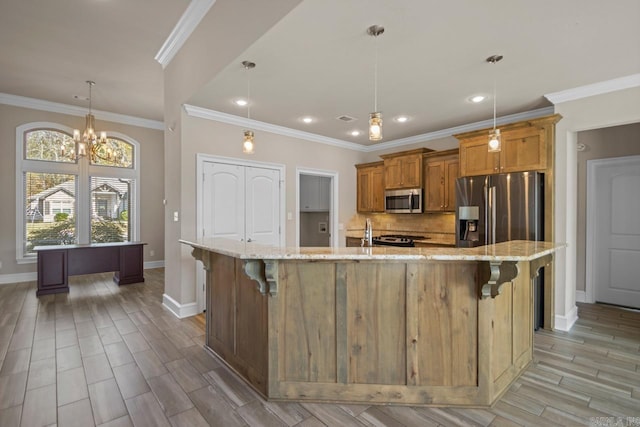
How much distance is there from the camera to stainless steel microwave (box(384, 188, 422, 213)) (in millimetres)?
5428

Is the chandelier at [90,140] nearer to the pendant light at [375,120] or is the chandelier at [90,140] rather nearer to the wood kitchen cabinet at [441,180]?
the pendant light at [375,120]

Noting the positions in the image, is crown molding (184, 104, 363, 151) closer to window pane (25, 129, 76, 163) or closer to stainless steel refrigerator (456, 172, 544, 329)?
stainless steel refrigerator (456, 172, 544, 329)

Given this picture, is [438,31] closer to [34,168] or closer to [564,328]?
[564,328]

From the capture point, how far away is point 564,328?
3676mm

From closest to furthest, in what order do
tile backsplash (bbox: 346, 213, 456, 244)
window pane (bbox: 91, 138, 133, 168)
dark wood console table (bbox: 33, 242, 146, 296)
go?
dark wood console table (bbox: 33, 242, 146, 296)
tile backsplash (bbox: 346, 213, 456, 244)
window pane (bbox: 91, 138, 133, 168)

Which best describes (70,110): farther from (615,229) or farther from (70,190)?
(615,229)

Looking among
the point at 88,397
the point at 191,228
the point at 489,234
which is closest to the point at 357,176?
the point at 489,234

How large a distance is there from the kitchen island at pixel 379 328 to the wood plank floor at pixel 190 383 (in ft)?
0.45

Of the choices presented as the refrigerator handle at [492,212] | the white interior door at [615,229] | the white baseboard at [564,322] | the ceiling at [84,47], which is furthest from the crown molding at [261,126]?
the white baseboard at [564,322]

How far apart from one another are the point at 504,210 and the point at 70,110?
775 centimetres

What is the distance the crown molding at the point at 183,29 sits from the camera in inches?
128

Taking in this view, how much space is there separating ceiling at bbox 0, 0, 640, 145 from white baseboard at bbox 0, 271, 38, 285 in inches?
129

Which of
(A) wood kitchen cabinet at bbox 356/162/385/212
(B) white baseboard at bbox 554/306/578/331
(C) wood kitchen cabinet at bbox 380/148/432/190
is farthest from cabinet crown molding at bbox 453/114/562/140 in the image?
(B) white baseboard at bbox 554/306/578/331

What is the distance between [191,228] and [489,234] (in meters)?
3.85
